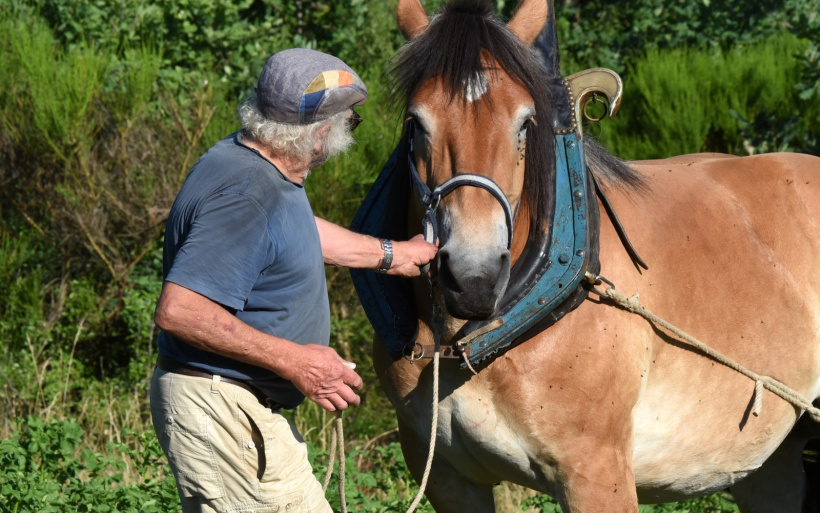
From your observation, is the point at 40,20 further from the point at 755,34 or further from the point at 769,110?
the point at 755,34

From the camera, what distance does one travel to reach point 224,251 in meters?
2.17

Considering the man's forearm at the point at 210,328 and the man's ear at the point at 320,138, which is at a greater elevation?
the man's ear at the point at 320,138

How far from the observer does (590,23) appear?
28.0 ft

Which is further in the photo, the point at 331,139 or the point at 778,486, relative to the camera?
the point at 778,486

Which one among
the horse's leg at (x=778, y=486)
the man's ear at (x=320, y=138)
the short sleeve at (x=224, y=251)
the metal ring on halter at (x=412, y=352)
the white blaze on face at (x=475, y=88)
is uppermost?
the white blaze on face at (x=475, y=88)

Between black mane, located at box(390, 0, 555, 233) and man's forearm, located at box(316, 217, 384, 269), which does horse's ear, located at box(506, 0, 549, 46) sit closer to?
black mane, located at box(390, 0, 555, 233)

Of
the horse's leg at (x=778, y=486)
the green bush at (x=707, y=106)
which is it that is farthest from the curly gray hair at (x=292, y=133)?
the green bush at (x=707, y=106)

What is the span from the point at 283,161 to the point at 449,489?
1.17 metres

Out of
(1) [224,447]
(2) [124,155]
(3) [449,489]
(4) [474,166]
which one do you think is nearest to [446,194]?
(4) [474,166]

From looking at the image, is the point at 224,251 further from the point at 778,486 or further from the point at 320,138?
the point at 778,486

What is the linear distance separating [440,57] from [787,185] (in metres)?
1.53

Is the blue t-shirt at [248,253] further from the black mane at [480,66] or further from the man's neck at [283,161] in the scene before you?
the black mane at [480,66]

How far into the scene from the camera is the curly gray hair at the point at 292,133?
2.30 metres

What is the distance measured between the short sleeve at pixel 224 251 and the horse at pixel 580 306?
45 cm
